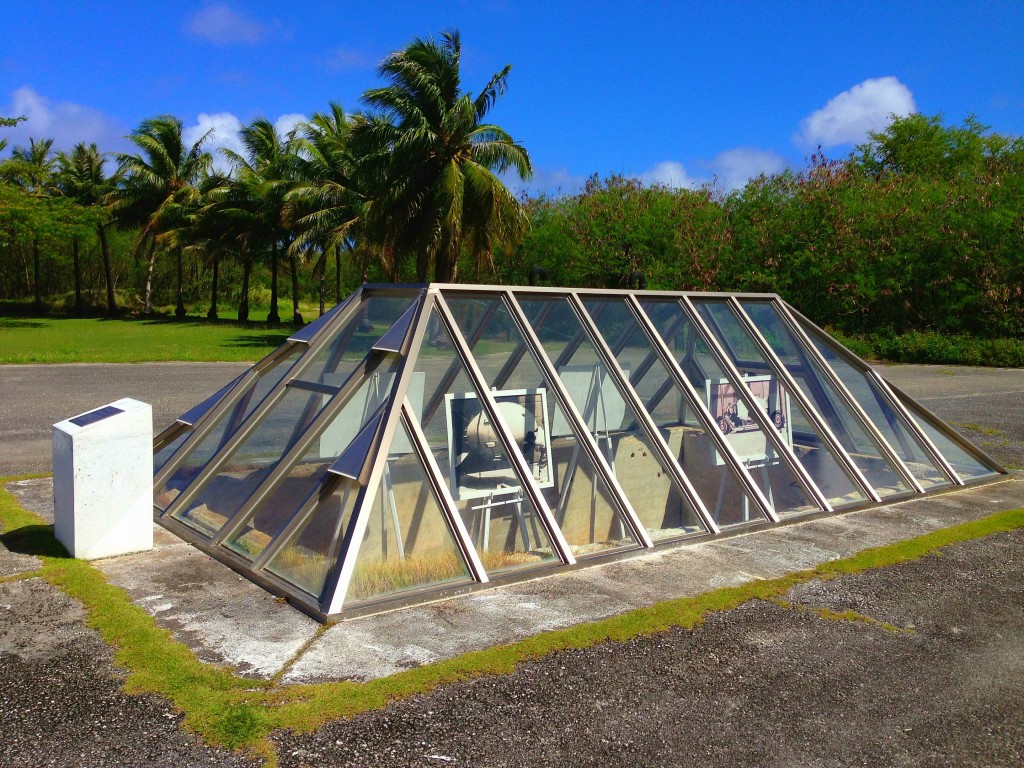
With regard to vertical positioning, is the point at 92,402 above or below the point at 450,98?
below

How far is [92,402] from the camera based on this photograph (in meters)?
14.5

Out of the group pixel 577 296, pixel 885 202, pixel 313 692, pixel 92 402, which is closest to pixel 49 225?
pixel 92 402

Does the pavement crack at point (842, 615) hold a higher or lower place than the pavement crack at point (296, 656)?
higher

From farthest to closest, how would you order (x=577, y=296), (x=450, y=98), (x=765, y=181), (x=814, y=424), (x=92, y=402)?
(x=765, y=181), (x=450, y=98), (x=92, y=402), (x=814, y=424), (x=577, y=296)

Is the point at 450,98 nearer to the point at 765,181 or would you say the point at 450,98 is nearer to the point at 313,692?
the point at 765,181

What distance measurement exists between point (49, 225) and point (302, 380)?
36.7 meters

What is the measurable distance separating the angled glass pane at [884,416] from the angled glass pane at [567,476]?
9.61 feet

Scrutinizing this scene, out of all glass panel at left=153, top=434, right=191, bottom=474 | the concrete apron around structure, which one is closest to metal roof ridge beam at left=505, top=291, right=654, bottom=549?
the concrete apron around structure

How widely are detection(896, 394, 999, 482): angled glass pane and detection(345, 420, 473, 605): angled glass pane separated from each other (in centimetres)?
584

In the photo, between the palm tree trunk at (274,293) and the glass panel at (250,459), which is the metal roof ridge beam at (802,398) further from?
the palm tree trunk at (274,293)

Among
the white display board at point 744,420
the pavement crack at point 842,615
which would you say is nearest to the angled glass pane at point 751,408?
the white display board at point 744,420

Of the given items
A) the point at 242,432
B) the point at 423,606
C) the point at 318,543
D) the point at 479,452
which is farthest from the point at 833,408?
the point at 242,432

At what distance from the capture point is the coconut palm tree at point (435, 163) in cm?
2345

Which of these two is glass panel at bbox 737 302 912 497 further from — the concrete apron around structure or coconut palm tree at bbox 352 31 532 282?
coconut palm tree at bbox 352 31 532 282
